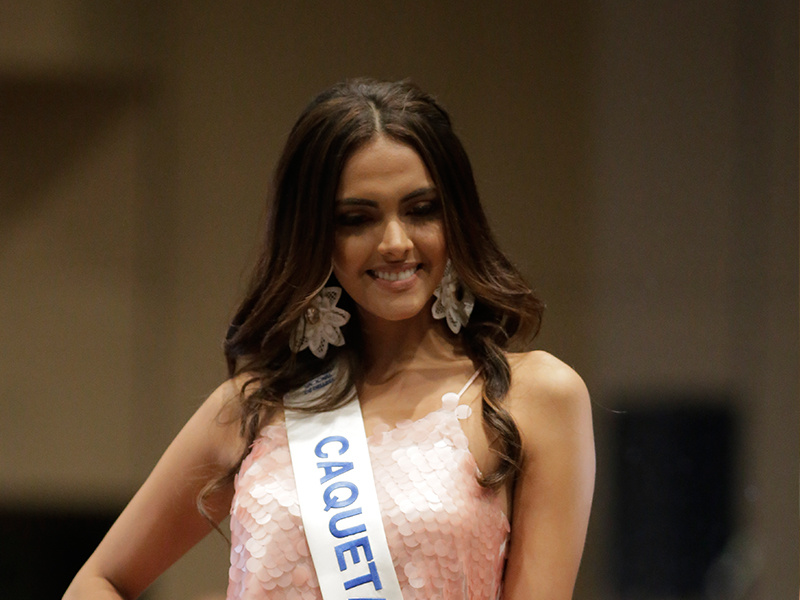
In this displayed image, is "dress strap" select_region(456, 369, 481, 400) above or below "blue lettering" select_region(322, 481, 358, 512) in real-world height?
above

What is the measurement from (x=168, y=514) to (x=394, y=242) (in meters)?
0.67

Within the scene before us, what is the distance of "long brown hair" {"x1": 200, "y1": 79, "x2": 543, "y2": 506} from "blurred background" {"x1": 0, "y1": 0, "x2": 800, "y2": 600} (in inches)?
41.7

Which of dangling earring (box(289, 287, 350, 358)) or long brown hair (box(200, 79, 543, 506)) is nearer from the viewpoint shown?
long brown hair (box(200, 79, 543, 506))

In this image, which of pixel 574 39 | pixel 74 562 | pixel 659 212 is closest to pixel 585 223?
pixel 659 212

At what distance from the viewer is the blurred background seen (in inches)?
116

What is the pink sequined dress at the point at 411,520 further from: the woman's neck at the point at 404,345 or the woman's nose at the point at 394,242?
the woman's nose at the point at 394,242

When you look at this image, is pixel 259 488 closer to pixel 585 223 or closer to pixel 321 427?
pixel 321 427

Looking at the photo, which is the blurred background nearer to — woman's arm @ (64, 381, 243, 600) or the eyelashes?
woman's arm @ (64, 381, 243, 600)

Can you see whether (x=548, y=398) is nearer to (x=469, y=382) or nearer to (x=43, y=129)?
(x=469, y=382)

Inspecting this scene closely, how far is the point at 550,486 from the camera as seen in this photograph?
172cm

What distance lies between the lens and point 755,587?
9.66ft

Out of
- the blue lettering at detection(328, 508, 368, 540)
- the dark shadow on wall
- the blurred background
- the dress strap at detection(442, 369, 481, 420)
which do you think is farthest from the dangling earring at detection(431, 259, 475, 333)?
the dark shadow on wall

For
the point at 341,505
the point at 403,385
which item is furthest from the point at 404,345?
the point at 341,505

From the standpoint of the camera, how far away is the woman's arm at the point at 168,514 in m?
1.98
